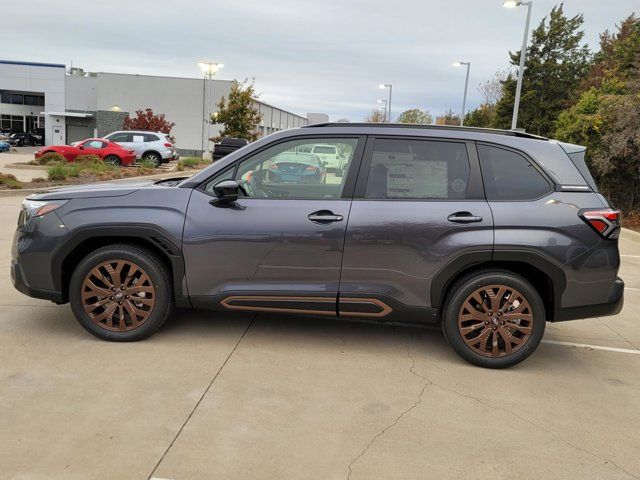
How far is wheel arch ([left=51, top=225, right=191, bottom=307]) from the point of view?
13.8 feet

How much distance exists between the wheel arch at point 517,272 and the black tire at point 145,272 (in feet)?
7.00

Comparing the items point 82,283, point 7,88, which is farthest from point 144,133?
point 7,88

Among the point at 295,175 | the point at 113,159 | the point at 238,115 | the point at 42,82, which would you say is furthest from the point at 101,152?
the point at 42,82

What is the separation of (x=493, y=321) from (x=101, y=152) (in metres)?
23.9

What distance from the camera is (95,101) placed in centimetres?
5091

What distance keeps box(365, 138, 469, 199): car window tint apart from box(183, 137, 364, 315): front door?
186mm

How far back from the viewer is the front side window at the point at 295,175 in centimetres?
427

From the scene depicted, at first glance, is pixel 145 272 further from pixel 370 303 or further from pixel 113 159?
Result: pixel 113 159

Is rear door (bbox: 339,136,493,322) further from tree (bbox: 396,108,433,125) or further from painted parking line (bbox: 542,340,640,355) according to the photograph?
tree (bbox: 396,108,433,125)

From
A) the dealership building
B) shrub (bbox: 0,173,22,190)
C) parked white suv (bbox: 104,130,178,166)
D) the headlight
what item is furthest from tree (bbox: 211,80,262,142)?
the headlight

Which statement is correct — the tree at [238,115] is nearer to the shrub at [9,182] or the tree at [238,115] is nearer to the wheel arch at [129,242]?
the shrub at [9,182]

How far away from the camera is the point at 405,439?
316cm

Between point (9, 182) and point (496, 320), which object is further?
point (9, 182)

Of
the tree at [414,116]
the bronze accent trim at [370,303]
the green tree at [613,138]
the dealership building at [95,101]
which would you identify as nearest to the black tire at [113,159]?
the dealership building at [95,101]
